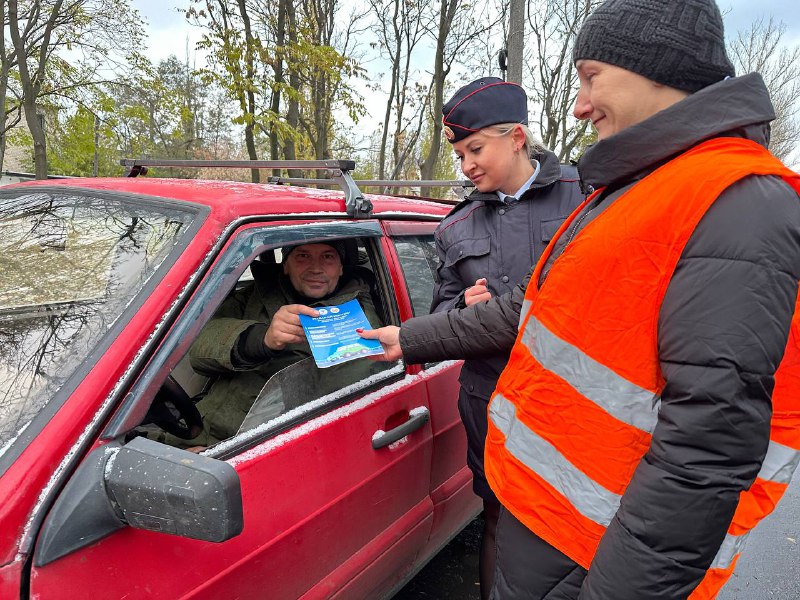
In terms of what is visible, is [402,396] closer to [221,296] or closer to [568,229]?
[221,296]

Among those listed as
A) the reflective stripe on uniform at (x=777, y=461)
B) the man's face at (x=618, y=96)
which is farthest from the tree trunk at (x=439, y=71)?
the reflective stripe on uniform at (x=777, y=461)

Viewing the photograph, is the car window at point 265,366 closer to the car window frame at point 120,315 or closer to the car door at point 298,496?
the car door at point 298,496

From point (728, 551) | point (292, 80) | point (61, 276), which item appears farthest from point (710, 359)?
point (292, 80)

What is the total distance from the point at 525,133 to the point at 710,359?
54.6 inches

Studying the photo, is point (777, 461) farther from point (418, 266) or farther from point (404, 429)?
point (418, 266)

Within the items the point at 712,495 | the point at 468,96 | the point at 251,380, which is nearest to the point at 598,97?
the point at 712,495

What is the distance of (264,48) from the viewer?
29.1 ft

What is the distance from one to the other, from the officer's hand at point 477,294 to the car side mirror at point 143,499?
104 cm

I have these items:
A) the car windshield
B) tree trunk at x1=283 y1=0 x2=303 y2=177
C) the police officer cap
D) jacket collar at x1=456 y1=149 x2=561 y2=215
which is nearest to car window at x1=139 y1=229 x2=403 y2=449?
the car windshield

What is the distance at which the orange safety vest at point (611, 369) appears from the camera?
916 millimetres

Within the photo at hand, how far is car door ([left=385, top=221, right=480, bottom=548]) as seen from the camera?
2123mm

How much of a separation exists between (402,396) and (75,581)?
1.13m

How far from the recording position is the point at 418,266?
7.59 feet

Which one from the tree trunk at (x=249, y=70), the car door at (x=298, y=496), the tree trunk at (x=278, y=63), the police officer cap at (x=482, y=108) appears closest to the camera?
the car door at (x=298, y=496)
